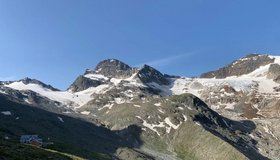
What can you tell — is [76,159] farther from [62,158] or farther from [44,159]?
[44,159]

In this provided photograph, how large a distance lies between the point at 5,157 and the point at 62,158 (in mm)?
24340

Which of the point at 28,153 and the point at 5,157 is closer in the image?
the point at 5,157

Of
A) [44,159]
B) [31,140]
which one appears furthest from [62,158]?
[31,140]

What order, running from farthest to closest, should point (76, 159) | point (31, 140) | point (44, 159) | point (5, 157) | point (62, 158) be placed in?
point (31, 140) < point (76, 159) < point (62, 158) < point (44, 159) < point (5, 157)

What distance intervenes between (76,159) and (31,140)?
268ft

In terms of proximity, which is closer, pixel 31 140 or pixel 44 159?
pixel 44 159

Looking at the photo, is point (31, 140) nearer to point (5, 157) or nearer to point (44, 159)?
point (44, 159)

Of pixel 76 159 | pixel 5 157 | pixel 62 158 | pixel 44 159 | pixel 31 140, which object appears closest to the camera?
pixel 5 157

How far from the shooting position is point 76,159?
376 ft

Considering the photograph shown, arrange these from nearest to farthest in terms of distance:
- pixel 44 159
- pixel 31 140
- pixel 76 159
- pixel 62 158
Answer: pixel 44 159
pixel 62 158
pixel 76 159
pixel 31 140

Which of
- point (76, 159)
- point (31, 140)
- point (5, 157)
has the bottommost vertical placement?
point (5, 157)

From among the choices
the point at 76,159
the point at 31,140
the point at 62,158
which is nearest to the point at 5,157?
the point at 62,158

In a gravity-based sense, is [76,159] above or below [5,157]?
above

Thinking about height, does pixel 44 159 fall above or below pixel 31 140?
below
